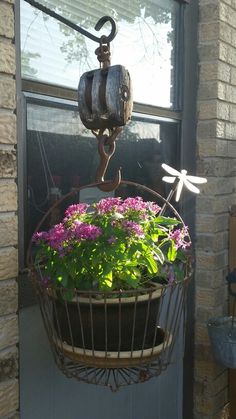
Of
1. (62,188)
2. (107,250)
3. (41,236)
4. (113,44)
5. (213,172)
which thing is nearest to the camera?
(107,250)

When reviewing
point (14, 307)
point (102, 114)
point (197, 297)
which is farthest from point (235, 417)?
point (102, 114)

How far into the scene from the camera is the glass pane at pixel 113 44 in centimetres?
157

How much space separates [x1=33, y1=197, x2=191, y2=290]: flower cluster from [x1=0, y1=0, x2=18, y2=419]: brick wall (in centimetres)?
11

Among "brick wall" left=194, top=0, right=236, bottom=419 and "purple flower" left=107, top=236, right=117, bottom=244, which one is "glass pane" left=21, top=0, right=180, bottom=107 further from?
"purple flower" left=107, top=236, right=117, bottom=244

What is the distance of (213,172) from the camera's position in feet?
7.37

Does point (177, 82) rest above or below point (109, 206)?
above

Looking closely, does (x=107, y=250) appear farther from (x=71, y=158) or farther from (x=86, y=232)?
(x=71, y=158)

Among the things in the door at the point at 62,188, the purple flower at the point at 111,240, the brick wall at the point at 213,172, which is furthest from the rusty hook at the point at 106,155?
the brick wall at the point at 213,172

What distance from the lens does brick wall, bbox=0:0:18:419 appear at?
1.29 metres

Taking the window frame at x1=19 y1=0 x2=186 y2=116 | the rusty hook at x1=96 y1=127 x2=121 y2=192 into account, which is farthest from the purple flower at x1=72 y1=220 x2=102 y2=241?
the window frame at x1=19 y1=0 x2=186 y2=116

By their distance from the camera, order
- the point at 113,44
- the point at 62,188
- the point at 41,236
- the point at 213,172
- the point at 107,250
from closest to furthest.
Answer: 1. the point at 107,250
2. the point at 41,236
3. the point at 62,188
4. the point at 113,44
5. the point at 213,172

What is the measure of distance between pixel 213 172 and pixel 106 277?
1224mm

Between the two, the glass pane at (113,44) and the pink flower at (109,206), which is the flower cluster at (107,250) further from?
the glass pane at (113,44)

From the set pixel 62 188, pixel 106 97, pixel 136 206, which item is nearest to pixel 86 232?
pixel 136 206
